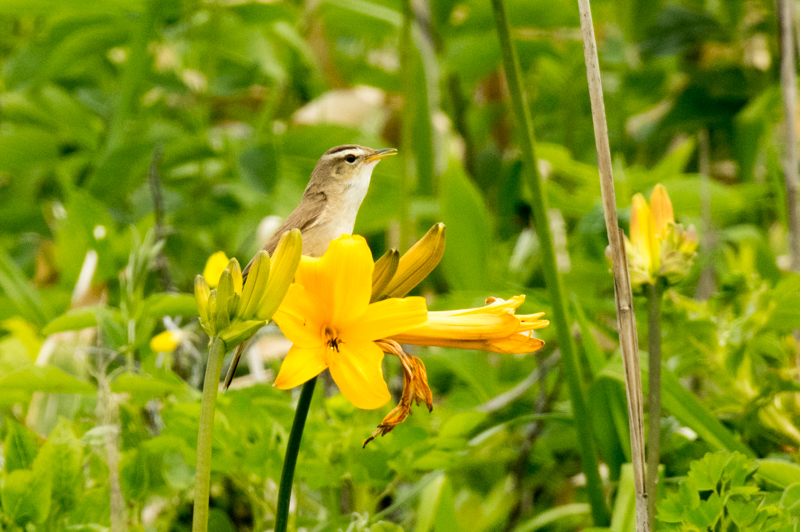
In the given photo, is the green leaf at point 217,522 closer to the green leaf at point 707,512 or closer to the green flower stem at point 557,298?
the green flower stem at point 557,298

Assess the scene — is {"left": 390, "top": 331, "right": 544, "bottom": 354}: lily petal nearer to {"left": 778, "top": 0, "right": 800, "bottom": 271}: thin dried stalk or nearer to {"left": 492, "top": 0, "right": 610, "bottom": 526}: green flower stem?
{"left": 492, "top": 0, "right": 610, "bottom": 526}: green flower stem

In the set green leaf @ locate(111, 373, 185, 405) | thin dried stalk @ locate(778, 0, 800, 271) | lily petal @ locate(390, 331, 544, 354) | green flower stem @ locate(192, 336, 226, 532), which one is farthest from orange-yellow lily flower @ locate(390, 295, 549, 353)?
thin dried stalk @ locate(778, 0, 800, 271)

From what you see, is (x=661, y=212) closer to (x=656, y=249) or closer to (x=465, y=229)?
(x=656, y=249)

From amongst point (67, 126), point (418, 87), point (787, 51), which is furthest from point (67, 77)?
point (787, 51)

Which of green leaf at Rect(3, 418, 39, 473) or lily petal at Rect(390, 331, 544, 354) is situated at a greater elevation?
lily petal at Rect(390, 331, 544, 354)

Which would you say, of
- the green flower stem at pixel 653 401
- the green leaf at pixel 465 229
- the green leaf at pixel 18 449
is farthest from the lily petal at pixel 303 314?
the green leaf at pixel 465 229

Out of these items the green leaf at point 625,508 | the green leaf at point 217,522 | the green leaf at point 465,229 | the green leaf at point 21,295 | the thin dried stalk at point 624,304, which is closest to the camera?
the thin dried stalk at point 624,304

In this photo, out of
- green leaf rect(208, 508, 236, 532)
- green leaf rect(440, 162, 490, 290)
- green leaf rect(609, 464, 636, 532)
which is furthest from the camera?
green leaf rect(440, 162, 490, 290)
